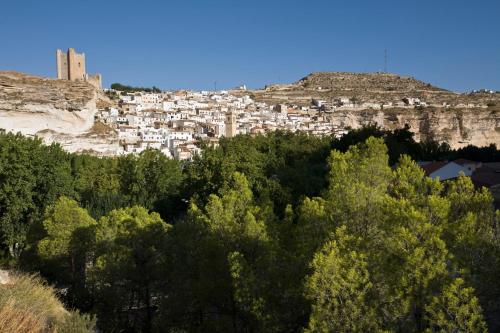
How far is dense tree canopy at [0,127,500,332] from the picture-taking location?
702 cm

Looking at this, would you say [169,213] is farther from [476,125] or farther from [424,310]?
[476,125]

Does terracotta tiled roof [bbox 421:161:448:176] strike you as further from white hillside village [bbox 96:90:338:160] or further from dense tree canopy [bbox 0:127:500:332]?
white hillside village [bbox 96:90:338:160]

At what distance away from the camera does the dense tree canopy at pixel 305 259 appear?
276 inches

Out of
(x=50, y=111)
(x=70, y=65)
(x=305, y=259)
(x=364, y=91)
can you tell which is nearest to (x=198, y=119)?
(x=70, y=65)

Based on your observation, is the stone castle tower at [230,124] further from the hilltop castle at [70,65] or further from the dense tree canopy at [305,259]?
the dense tree canopy at [305,259]

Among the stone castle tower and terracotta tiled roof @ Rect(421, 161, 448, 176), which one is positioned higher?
the stone castle tower

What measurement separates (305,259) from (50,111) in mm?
46471

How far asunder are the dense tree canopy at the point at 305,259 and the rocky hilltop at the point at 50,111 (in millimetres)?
33060

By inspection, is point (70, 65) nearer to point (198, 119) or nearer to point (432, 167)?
point (198, 119)

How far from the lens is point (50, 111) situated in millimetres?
48750

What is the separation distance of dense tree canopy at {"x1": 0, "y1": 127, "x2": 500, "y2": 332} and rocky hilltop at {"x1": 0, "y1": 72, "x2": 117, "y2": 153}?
3306 centimetres

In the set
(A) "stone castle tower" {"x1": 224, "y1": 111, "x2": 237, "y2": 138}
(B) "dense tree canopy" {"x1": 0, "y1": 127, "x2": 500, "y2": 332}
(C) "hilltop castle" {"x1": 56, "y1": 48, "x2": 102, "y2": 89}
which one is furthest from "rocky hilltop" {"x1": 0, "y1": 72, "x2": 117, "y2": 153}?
(B) "dense tree canopy" {"x1": 0, "y1": 127, "x2": 500, "y2": 332}

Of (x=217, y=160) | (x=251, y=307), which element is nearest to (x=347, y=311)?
(x=251, y=307)

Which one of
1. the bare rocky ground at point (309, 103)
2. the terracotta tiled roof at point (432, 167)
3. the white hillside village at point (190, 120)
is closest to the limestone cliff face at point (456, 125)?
the bare rocky ground at point (309, 103)
